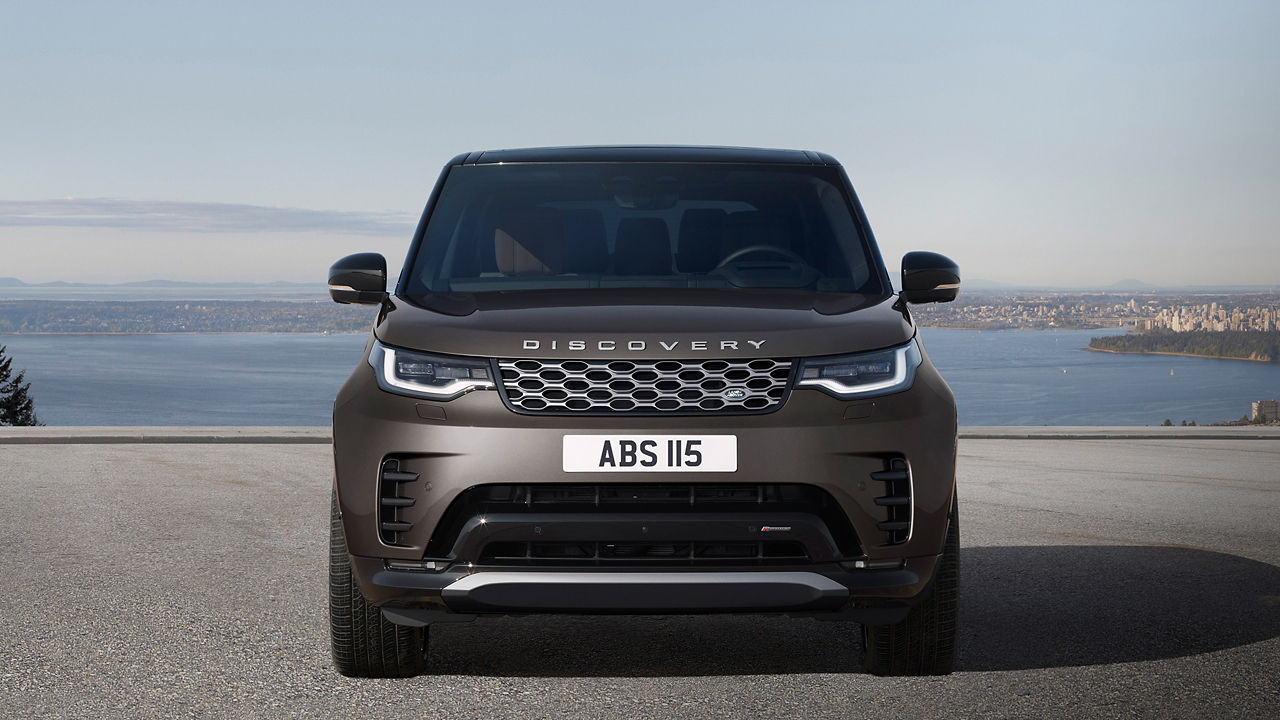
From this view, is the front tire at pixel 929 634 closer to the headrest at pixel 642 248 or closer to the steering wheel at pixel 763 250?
the steering wheel at pixel 763 250

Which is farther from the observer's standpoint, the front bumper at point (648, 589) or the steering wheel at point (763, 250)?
the steering wheel at point (763, 250)

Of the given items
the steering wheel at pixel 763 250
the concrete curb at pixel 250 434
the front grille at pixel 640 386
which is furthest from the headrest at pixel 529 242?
the concrete curb at pixel 250 434

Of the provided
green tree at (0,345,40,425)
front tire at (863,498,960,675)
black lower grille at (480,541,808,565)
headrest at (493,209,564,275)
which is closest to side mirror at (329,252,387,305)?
headrest at (493,209,564,275)

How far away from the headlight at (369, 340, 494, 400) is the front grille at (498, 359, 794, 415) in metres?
0.07

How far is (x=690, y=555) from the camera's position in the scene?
3.46m

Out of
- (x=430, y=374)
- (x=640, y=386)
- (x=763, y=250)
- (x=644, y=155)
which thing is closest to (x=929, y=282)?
(x=763, y=250)

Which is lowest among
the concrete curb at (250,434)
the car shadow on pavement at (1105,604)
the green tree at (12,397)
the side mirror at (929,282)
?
the green tree at (12,397)

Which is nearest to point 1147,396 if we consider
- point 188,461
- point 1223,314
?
point 1223,314

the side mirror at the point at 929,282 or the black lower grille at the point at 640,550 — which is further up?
the side mirror at the point at 929,282

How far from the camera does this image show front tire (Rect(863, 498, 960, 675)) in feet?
12.5

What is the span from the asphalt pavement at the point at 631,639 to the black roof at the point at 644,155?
187cm

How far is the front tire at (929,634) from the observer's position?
3807 mm

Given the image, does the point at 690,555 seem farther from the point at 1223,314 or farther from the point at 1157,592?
the point at 1223,314

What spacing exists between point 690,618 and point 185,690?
208cm
